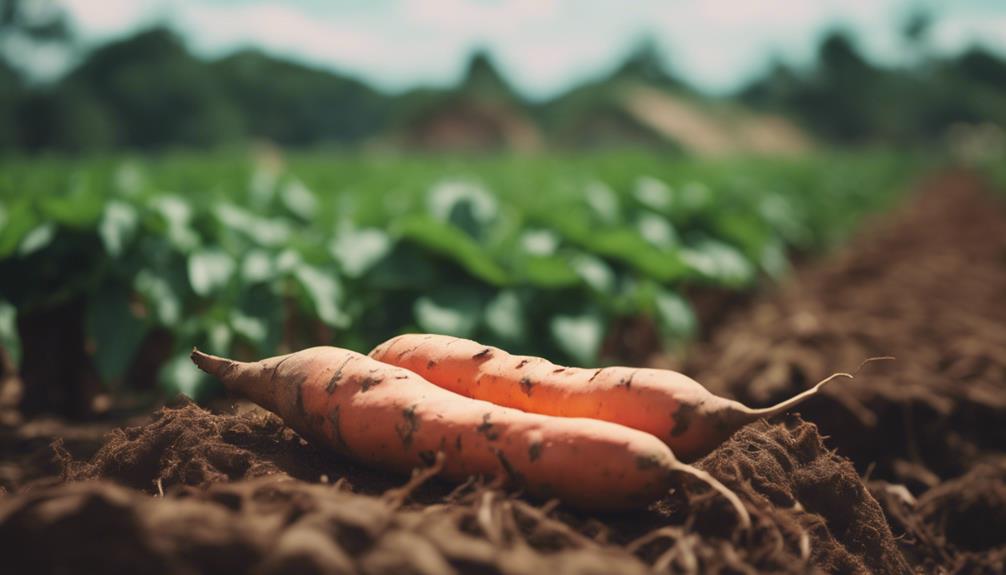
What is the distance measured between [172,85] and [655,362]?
43.7 metres

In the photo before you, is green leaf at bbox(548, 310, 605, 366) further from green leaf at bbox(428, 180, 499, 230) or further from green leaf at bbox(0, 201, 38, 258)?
green leaf at bbox(0, 201, 38, 258)

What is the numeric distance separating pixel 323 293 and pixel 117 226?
3.47 ft

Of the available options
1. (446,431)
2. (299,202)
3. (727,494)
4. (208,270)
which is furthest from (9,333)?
(727,494)

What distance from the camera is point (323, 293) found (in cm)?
348

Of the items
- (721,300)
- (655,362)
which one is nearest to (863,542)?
(655,362)

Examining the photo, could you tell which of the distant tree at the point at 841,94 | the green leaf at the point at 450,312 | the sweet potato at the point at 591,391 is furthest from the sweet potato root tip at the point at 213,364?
the distant tree at the point at 841,94

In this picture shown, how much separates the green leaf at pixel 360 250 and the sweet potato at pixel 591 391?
1627mm

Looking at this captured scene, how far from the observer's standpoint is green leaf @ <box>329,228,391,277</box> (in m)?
3.64

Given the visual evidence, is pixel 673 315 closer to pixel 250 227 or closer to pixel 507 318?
pixel 507 318

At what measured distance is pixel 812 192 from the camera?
13266 mm

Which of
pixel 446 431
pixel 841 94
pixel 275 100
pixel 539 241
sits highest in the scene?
pixel 841 94

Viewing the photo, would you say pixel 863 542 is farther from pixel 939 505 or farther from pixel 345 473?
pixel 345 473

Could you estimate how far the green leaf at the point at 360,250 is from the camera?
3.64 meters

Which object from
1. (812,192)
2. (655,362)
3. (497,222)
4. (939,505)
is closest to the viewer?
(939,505)
